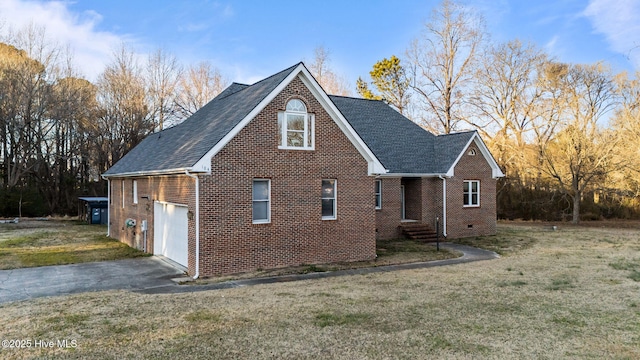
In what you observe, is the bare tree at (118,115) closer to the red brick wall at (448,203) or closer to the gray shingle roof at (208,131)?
the gray shingle roof at (208,131)

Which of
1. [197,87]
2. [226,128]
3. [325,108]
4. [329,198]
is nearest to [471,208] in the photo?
[329,198]

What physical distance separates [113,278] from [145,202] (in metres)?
5.22

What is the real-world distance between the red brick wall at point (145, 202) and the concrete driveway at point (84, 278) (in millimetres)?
1362

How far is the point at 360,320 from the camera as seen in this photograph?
25.3 ft

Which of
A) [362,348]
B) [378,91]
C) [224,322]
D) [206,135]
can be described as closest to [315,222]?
[206,135]

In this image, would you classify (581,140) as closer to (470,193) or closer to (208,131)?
(470,193)

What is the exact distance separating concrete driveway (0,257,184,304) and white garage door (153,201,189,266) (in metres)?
0.48

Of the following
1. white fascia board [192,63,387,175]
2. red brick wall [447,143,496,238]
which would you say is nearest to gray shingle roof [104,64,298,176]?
white fascia board [192,63,387,175]

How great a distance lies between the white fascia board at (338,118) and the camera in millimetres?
13398

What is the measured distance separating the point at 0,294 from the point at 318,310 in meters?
7.50

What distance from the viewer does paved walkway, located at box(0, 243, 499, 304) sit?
413 inches

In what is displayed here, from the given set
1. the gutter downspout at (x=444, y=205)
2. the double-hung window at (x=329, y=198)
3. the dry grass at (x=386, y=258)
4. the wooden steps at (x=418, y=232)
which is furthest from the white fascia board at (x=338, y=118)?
the gutter downspout at (x=444, y=205)

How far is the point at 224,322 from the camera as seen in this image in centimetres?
754

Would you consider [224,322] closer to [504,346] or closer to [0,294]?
[504,346]
